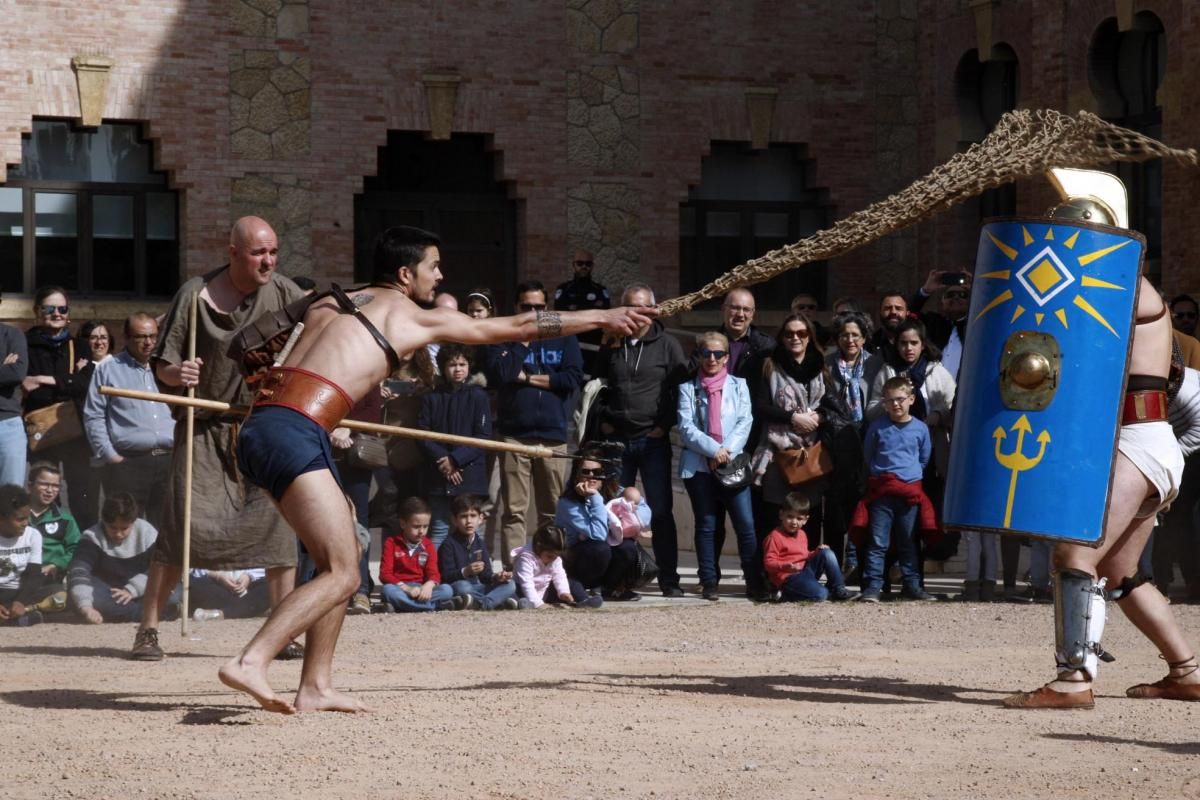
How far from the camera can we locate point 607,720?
25.8 ft

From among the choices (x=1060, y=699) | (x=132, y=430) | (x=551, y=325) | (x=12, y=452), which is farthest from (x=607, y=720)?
(x=12, y=452)

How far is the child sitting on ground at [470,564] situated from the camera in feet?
41.2

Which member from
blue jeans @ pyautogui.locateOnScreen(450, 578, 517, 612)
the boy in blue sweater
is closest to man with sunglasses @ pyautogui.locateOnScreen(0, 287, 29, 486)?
blue jeans @ pyautogui.locateOnScreen(450, 578, 517, 612)

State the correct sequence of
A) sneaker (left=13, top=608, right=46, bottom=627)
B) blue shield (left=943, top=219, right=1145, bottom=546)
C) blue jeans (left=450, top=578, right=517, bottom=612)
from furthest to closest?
blue jeans (left=450, top=578, right=517, bottom=612), sneaker (left=13, top=608, right=46, bottom=627), blue shield (left=943, top=219, right=1145, bottom=546)

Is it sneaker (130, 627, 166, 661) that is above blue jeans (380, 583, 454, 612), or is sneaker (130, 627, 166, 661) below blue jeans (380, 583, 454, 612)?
above

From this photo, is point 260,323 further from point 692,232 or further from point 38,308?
point 692,232

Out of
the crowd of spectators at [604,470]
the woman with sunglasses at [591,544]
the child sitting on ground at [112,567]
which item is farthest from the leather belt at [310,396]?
the woman with sunglasses at [591,544]

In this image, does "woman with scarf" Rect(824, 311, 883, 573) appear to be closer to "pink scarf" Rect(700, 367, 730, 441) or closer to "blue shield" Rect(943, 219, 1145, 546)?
"pink scarf" Rect(700, 367, 730, 441)

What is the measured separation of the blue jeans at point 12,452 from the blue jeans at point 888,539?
536cm

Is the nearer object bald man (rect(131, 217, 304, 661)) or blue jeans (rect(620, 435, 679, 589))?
bald man (rect(131, 217, 304, 661))

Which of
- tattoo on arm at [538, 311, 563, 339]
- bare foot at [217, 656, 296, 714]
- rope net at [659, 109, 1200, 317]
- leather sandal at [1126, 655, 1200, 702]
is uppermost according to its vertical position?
rope net at [659, 109, 1200, 317]

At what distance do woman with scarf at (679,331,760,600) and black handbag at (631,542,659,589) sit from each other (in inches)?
12.6

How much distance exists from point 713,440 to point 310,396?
18.5 feet

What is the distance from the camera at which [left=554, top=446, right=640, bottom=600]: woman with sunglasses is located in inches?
511
